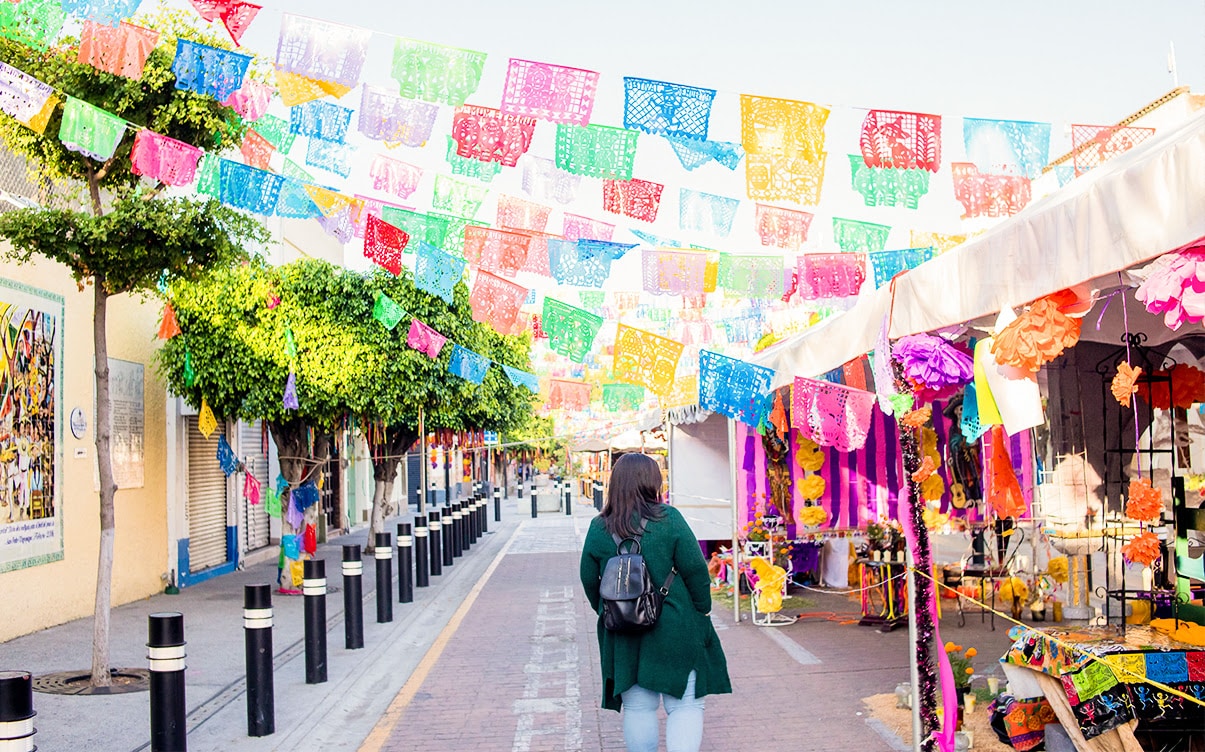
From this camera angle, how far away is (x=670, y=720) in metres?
5.26

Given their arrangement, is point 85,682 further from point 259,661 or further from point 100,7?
point 100,7

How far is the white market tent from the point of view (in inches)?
173

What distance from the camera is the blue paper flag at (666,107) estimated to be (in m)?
8.39

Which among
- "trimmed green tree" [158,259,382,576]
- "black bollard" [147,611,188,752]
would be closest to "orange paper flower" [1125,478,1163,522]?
"black bollard" [147,611,188,752]

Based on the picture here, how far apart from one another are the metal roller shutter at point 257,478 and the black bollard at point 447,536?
3867mm

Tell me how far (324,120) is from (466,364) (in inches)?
319

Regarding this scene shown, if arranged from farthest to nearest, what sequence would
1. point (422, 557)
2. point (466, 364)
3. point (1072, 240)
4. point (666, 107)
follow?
point (466, 364) → point (422, 557) → point (666, 107) → point (1072, 240)

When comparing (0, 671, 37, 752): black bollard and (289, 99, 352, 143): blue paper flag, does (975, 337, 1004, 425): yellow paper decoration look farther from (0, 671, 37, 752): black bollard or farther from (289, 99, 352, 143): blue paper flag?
(289, 99, 352, 143): blue paper flag

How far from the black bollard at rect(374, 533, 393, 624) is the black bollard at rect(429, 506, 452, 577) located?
202 inches

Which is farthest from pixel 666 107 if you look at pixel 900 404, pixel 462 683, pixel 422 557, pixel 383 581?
pixel 422 557

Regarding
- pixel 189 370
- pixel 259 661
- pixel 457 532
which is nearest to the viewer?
pixel 259 661

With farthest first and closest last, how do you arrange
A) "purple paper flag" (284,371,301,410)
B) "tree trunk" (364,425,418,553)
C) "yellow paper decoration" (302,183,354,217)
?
"tree trunk" (364,425,418,553) < "purple paper flag" (284,371,301,410) < "yellow paper decoration" (302,183,354,217)

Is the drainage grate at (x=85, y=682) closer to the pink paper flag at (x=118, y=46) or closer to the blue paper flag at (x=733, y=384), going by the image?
the pink paper flag at (x=118, y=46)

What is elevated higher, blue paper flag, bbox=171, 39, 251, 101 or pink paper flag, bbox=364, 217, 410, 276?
blue paper flag, bbox=171, 39, 251, 101
